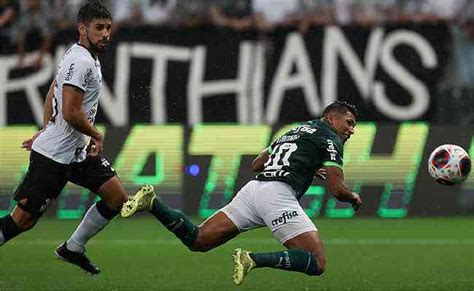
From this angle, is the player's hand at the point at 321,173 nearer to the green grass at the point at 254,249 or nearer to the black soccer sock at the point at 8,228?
the green grass at the point at 254,249

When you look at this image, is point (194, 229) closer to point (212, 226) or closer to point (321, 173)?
point (212, 226)

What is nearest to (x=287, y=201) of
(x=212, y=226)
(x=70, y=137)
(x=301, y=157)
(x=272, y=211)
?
(x=272, y=211)

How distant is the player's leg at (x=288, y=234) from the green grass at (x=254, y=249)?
1.29 metres

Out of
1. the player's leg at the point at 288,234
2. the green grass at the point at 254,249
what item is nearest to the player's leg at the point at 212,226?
the player's leg at the point at 288,234

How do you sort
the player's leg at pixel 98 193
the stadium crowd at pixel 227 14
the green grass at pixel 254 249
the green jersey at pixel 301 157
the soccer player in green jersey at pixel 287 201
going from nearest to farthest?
the soccer player in green jersey at pixel 287 201 → the green jersey at pixel 301 157 → the player's leg at pixel 98 193 → the green grass at pixel 254 249 → the stadium crowd at pixel 227 14

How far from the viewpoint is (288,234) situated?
352 inches

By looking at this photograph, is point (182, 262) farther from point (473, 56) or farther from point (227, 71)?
point (473, 56)

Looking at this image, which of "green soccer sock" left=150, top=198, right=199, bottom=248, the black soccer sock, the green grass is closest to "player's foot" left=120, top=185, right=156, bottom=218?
"green soccer sock" left=150, top=198, right=199, bottom=248

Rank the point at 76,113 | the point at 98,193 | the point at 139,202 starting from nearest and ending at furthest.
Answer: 1. the point at 139,202
2. the point at 76,113
3. the point at 98,193

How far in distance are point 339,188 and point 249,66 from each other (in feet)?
32.7

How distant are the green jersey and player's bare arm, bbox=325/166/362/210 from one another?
10.7 inches

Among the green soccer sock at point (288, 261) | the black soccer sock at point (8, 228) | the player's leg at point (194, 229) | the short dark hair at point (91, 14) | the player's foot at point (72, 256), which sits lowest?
the player's foot at point (72, 256)

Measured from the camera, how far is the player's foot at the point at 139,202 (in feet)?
29.6

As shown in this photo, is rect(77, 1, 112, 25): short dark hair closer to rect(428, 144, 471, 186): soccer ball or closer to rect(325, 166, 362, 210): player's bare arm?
rect(325, 166, 362, 210): player's bare arm
